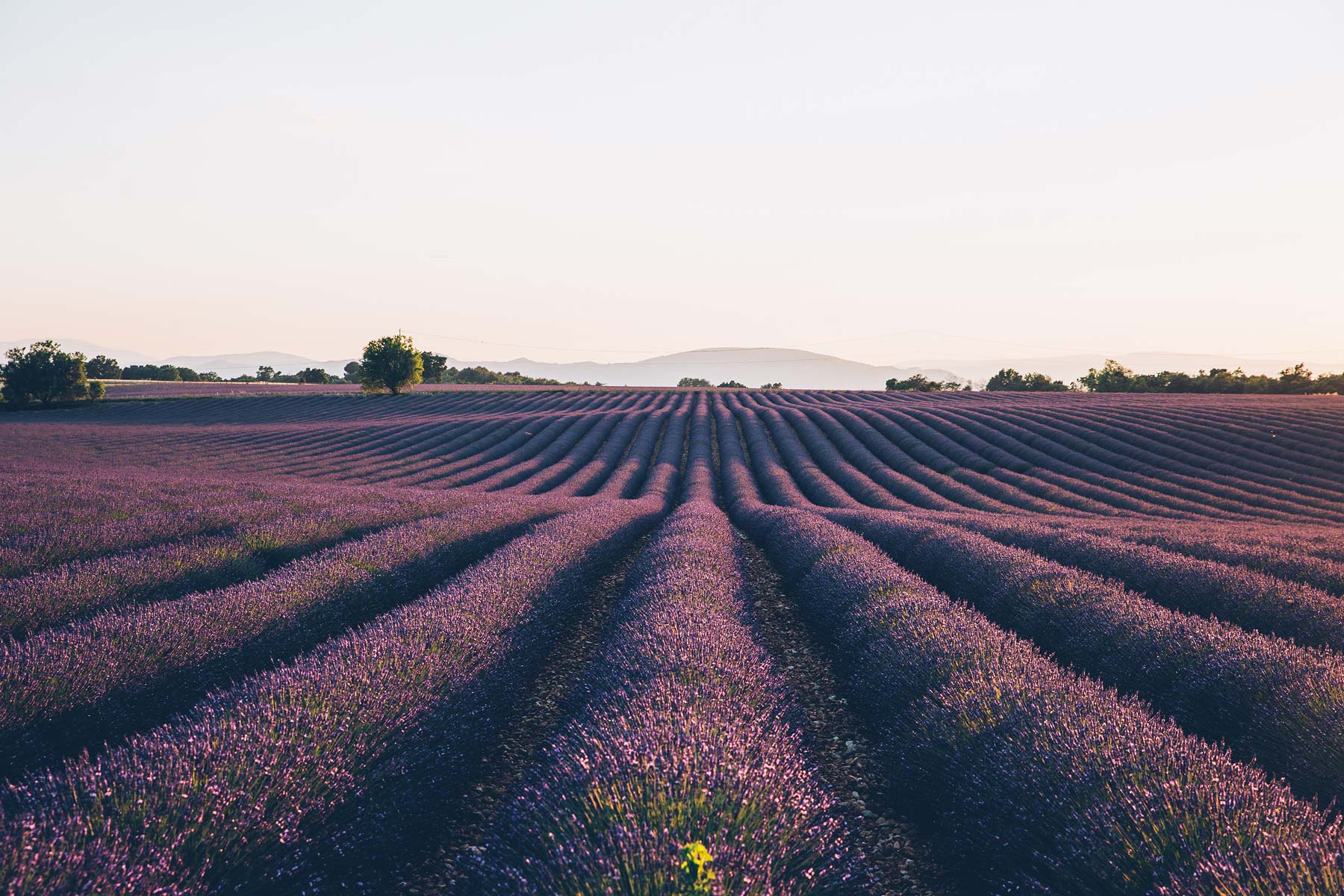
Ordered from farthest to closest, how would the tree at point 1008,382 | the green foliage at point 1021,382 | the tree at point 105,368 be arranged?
the tree at point 105,368 < the tree at point 1008,382 < the green foliage at point 1021,382

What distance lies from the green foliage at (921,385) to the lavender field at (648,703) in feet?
168

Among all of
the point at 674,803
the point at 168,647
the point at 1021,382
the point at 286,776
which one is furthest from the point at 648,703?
the point at 1021,382

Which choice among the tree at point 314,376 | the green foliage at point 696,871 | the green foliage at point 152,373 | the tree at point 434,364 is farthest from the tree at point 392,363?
the green foliage at point 696,871

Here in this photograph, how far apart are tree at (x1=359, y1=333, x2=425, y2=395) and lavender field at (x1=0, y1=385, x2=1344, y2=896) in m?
41.3

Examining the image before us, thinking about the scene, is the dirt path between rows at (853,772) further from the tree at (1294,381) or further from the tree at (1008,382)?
the tree at (1008,382)

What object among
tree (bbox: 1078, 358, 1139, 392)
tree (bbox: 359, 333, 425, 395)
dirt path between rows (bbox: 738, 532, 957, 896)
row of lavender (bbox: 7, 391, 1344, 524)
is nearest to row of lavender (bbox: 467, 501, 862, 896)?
dirt path between rows (bbox: 738, 532, 957, 896)

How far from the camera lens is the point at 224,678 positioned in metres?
4.11

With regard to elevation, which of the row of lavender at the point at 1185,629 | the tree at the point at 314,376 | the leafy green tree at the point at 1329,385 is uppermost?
the tree at the point at 314,376

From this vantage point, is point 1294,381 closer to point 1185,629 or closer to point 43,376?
point 1185,629

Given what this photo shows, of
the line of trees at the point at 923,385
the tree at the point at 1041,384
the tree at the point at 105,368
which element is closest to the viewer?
the tree at the point at 1041,384

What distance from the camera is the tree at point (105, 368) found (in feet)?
212

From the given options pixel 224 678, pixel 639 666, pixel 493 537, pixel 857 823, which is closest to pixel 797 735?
pixel 857 823

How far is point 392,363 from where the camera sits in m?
48.2

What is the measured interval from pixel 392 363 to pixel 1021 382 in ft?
199
